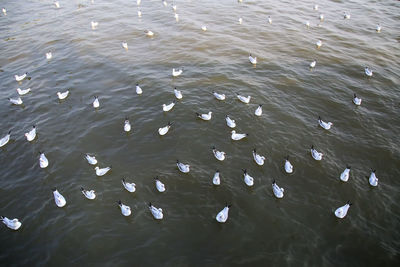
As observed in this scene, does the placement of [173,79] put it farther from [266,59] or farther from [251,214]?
[251,214]

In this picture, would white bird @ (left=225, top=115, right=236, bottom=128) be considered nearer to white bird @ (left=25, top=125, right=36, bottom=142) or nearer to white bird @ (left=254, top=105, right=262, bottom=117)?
white bird @ (left=254, top=105, right=262, bottom=117)

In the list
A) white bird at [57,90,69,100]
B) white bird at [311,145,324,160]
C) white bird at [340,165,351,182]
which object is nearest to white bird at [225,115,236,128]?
white bird at [311,145,324,160]

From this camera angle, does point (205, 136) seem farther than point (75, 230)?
Yes

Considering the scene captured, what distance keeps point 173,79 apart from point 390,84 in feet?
69.4

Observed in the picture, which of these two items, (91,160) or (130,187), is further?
(91,160)

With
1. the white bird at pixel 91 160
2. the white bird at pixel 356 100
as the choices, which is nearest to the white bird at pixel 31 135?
the white bird at pixel 91 160

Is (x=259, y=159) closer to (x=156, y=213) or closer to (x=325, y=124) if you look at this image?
(x=325, y=124)

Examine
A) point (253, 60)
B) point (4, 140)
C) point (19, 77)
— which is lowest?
point (4, 140)

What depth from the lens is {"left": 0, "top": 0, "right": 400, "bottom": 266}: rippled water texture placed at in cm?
1573

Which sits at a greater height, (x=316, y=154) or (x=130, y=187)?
(x=316, y=154)

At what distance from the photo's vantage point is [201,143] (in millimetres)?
21969

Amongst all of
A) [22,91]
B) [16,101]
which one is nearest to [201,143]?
[16,101]

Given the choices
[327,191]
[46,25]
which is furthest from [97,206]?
[46,25]

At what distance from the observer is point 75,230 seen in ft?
53.6
